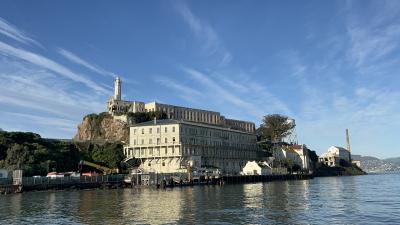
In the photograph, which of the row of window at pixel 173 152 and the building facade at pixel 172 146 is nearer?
the building facade at pixel 172 146

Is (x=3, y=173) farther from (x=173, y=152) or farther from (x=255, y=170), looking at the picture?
(x=255, y=170)

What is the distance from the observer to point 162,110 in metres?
158

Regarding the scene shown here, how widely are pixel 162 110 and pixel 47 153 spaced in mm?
61339

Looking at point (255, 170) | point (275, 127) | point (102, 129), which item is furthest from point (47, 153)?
point (275, 127)

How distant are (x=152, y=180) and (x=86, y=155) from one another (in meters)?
29.1

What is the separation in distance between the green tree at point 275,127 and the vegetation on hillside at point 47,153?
64.9 m

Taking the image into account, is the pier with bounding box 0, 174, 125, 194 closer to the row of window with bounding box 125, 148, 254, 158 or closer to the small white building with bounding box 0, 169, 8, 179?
the small white building with bounding box 0, 169, 8, 179

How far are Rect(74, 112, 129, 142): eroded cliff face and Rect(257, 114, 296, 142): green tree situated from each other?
2255 inches

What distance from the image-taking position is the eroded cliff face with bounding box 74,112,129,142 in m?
136

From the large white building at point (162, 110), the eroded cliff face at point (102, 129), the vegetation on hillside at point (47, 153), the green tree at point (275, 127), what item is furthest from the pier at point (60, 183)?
the green tree at point (275, 127)

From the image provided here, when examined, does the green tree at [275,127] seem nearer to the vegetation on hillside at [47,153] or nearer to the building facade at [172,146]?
the building facade at [172,146]

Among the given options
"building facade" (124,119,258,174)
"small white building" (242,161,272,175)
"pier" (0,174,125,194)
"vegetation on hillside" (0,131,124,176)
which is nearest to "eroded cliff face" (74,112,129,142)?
"vegetation on hillside" (0,131,124,176)

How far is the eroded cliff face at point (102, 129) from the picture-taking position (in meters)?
136

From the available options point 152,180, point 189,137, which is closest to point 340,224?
point 152,180
